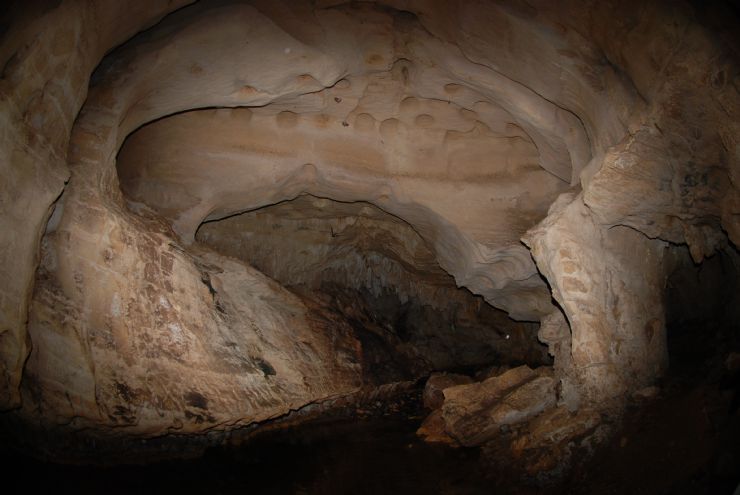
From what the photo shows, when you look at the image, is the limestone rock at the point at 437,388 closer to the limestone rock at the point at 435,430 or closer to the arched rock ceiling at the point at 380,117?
the limestone rock at the point at 435,430

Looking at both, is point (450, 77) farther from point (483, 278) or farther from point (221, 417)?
point (221, 417)

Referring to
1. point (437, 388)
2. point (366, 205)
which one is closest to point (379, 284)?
point (366, 205)

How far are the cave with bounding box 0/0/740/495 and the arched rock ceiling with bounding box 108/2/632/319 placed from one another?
2 cm

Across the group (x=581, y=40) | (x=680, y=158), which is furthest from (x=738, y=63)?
(x=581, y=40)

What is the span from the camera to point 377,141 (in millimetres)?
6613

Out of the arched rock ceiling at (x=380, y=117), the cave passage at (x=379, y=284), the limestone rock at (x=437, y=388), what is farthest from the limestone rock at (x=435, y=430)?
the arched rock ceiling at (x=380, y=117)

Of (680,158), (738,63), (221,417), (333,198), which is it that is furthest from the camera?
(333,198)

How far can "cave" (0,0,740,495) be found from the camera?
380cm

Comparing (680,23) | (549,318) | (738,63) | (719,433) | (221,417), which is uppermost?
(680,23)

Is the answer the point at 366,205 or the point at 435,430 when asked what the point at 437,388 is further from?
the point at 366,205

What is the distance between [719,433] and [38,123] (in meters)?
4.66

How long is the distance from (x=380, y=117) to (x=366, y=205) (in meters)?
1.54

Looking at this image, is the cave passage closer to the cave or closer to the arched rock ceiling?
the cave

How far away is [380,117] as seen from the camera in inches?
254
